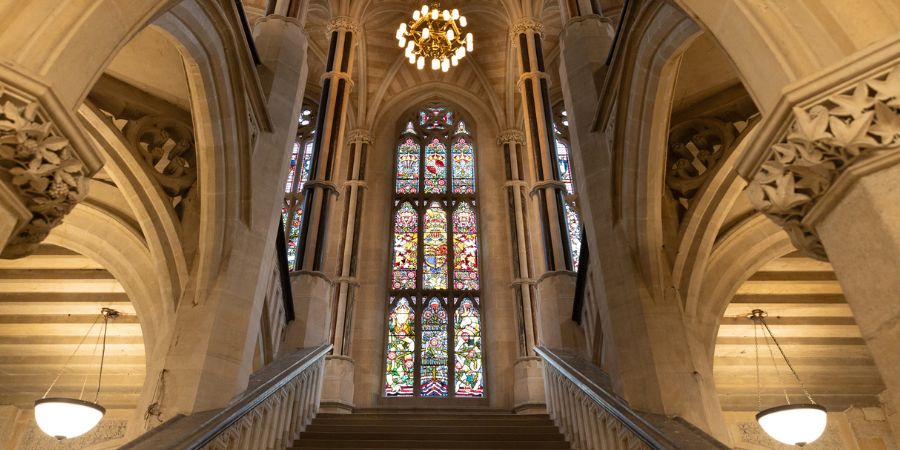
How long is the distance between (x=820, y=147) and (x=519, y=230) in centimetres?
1197

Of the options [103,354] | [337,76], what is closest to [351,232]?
[337,76]

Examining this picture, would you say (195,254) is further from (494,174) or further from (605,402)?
(494,174)

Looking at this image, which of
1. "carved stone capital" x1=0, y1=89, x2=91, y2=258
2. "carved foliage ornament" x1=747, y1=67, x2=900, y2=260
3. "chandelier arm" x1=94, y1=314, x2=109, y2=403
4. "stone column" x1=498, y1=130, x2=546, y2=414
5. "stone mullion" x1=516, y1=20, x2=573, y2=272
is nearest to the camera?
"carved foliage ornament" x1=747, y1=67, x2=900, y2=260

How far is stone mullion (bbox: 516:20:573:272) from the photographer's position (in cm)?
995

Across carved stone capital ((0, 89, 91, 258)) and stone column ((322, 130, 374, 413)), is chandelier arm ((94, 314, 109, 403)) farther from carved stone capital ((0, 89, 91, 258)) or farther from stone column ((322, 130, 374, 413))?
carved stone capital ((0, 89, 91, 258))

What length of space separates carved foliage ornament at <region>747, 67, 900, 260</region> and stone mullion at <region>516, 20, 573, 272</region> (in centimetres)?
682

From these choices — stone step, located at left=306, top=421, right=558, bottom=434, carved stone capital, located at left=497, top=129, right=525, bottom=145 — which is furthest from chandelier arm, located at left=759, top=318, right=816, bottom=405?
carved stone capital, located at left=497, top=129, right=525, bottom=145

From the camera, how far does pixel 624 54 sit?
558cm

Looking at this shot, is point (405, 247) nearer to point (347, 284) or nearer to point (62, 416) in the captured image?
point (347, 284)

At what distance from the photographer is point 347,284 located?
1342cm

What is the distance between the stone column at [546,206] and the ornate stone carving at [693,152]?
2611 mm

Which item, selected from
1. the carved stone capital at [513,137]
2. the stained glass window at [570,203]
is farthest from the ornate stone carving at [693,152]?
the carved stone capital at [513,137]

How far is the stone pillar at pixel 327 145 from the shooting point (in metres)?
9.52

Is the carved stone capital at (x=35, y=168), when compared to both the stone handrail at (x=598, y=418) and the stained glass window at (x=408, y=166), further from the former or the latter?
the stained glass window at (x=408, y=166)
